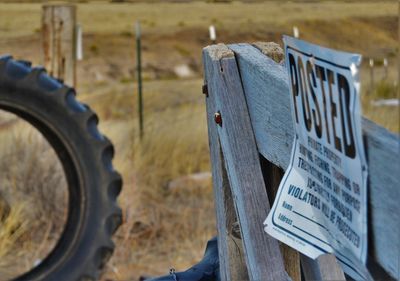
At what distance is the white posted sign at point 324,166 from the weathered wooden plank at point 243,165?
5.3 inches

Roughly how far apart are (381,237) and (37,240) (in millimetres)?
6256

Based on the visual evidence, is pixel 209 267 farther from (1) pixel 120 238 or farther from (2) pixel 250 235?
(1) pixel 120 238

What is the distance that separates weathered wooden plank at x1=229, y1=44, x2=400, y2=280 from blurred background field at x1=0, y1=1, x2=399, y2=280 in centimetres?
476

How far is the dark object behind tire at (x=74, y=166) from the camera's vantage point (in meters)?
6.21

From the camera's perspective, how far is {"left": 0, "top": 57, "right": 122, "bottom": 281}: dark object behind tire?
621cm

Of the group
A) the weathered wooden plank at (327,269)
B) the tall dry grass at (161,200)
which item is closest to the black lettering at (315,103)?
the weathered wooden plank at (327,269)

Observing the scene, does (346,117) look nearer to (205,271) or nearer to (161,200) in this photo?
(205,271)

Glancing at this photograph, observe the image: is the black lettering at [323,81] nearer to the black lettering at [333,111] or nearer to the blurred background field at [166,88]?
the black lettering at [333,111]

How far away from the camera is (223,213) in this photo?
2.57m

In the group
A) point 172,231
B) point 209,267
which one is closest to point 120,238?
point 172,231

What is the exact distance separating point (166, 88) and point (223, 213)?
79.5 ft

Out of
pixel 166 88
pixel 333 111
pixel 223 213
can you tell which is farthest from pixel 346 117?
pixel 166 88

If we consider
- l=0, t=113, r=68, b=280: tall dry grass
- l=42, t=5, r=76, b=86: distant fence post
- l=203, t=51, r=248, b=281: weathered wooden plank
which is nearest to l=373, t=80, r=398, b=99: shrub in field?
l=42, t=5, r=76, b=86: distant fence post

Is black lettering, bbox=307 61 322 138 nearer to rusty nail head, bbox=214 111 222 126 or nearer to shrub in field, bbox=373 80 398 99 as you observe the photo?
rusty nail head, bbox=214 111 222 126
